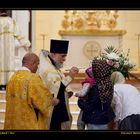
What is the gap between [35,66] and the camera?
4762mm

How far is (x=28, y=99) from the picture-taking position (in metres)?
4.63

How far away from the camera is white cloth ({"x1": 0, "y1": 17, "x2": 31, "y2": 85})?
1034 centimetres

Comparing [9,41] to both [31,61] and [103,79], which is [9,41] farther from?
[103,79]

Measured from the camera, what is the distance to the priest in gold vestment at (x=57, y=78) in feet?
16.2

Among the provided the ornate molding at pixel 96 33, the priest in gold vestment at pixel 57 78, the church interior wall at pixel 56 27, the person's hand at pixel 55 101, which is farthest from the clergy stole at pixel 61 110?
the ornate molding at pixel 96 33

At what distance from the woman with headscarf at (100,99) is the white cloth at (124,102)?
0.14 metres

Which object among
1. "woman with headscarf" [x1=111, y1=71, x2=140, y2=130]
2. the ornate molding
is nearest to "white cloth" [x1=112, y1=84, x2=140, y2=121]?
"woman with headscarf" [x1=111, y1=71, x2=140, y2=130]

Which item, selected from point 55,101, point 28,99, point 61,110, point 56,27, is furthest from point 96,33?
point 28,99

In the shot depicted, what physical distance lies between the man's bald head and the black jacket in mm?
582

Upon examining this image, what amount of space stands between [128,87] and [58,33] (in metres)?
8.38

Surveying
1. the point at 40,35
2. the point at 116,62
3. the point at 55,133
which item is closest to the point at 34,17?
the point at 40,35

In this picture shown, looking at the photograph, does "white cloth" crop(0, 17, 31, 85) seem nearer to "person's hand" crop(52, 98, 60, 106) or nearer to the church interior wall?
the church interior wall
